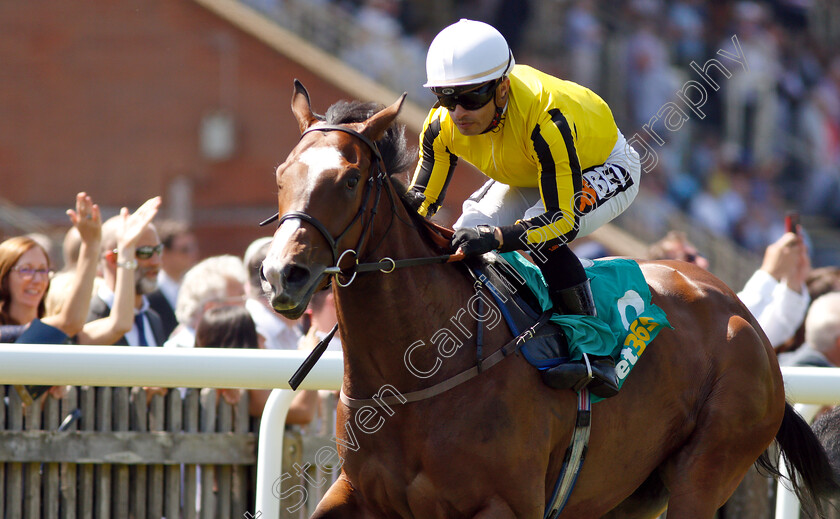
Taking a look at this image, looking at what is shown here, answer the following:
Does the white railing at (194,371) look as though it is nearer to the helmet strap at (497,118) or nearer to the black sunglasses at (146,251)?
the helmet strap at (497,118)

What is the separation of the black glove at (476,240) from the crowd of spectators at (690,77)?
12.6 metres

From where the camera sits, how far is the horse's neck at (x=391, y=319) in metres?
3.58

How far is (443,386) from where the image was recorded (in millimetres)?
3623

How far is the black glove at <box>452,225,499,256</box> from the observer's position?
3.68 meters

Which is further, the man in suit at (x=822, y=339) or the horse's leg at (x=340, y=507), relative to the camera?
the man in suit at (x=822, y=339)

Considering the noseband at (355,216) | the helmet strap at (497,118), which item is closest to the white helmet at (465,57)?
the helmet strap at (497,118)

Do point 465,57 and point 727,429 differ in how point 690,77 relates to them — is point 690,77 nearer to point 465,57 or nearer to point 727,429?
point 727,429

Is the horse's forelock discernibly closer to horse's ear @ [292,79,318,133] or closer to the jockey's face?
horse's ear @ [292,79,318,133]

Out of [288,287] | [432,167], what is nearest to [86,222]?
[432,167]

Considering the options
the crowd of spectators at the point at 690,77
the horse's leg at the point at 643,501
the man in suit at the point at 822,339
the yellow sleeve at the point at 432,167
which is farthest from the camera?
the crowd of spectators at the point at 690,77

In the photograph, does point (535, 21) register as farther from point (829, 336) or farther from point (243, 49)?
point (829, 336)

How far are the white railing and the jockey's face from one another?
1.14 meters

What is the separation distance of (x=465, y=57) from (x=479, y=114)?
22 cm

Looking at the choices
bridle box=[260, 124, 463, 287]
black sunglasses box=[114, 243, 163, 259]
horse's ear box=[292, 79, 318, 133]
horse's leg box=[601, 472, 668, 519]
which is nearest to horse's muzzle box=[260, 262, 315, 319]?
bridle box=[260, 124, 463, 287]
